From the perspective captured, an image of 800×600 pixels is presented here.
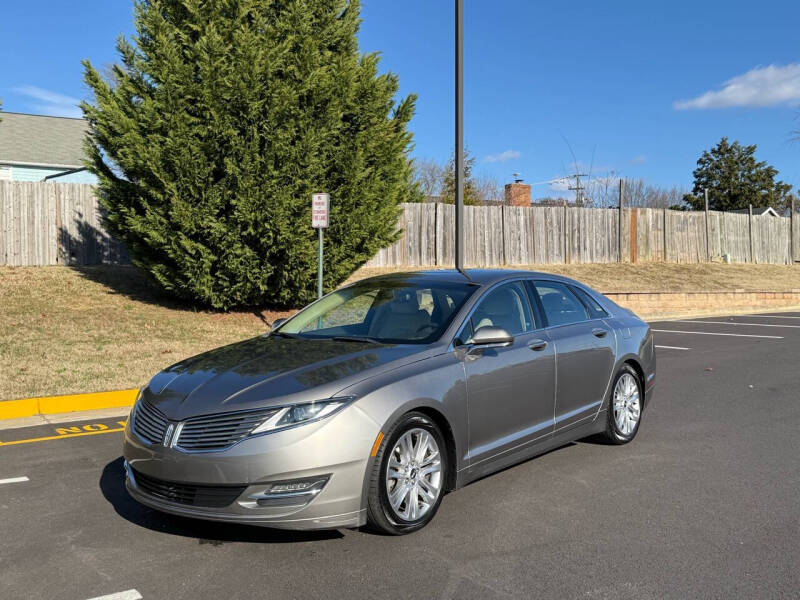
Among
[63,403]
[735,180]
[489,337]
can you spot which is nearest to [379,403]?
[489,337]

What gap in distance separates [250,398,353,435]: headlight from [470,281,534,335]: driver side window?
56.9 inches

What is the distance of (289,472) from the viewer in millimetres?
3803

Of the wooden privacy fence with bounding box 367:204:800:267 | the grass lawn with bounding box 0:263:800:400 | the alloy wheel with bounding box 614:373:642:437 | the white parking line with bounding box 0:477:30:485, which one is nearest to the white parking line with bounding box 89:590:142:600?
the white parking line with bounding box 0:477:30:485

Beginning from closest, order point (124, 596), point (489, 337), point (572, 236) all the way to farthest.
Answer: point (124, 596), point (489, 337), point (572, 236)

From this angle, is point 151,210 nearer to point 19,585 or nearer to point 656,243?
point 19,585

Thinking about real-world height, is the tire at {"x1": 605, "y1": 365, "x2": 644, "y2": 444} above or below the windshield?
below

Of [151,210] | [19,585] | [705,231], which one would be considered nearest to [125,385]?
[151,210]

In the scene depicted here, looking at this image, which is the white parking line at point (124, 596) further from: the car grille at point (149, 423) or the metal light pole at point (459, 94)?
the metal light pole at point (459, 94)

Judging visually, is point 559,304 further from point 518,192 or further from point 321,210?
point 518,192

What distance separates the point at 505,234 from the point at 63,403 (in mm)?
18550

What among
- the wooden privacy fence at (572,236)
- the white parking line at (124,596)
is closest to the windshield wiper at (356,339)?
the white parking line at (124,596)

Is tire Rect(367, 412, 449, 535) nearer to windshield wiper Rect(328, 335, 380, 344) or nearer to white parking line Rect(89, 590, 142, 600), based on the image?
windshield wiper Rect(328, 335, 380, 344)

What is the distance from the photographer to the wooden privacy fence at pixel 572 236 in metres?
22.6

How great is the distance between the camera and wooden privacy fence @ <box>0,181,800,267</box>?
17.1 metres
